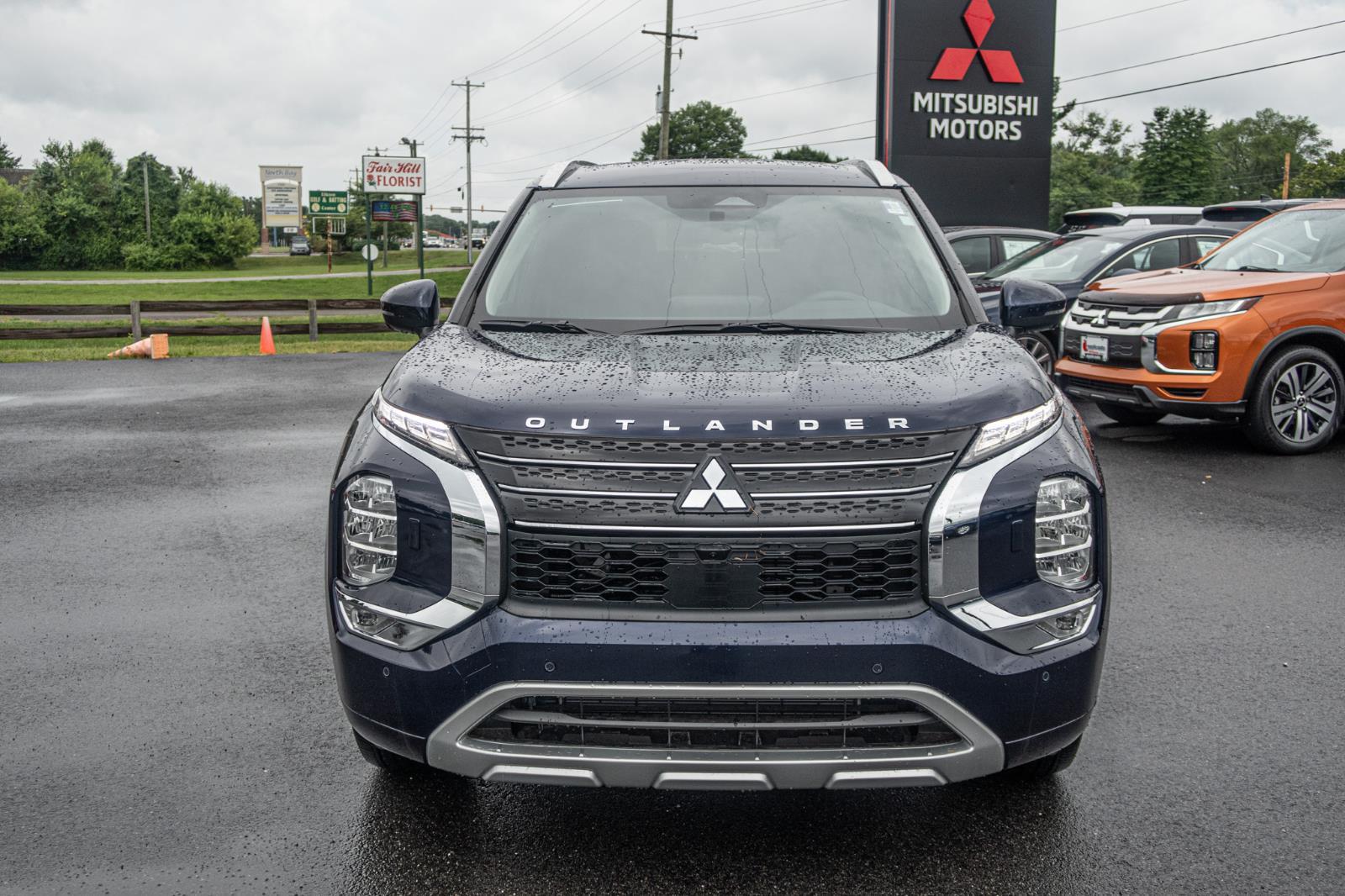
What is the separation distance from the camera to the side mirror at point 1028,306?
420 cm

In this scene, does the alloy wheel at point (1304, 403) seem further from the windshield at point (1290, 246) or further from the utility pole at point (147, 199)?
the utility pole at point (147, 199)

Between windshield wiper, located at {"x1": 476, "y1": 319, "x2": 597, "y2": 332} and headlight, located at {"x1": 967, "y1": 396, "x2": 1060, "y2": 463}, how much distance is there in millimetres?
1341

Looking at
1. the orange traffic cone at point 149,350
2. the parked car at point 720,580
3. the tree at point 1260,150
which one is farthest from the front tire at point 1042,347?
the tree at point 1260,150

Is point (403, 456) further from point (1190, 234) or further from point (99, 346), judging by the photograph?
point (99, 346)

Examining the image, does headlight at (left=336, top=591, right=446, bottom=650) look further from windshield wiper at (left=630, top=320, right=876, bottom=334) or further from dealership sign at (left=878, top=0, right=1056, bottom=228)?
dealership sign at (left=878, top=0, right=1056, bottom=228)

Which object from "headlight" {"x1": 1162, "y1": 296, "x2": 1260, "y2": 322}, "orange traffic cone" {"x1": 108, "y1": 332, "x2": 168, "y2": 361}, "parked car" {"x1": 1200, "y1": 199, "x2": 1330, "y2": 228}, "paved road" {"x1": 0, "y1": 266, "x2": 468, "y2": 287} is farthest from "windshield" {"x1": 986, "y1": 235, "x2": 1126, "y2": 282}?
"paved road" {"x1": 0, "y1": 266, "x2": 468, "y2": 287}

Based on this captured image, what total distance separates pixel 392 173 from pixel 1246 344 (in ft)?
161

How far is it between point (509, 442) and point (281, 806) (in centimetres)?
141

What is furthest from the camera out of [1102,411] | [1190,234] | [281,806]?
[1190,234]

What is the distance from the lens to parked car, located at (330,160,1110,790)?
Answer: 2668 millimetres

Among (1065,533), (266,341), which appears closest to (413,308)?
(1065,533)

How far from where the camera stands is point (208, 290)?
6303 cm

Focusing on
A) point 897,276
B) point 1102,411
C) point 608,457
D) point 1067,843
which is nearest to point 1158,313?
point 1102,411

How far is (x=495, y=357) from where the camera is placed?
3.31 m
